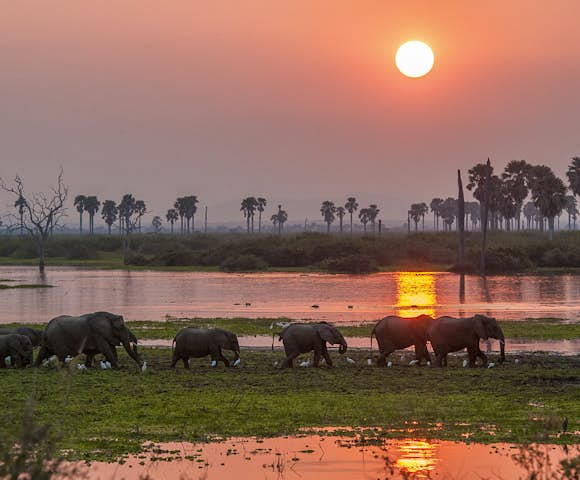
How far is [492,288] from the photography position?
7069 cm

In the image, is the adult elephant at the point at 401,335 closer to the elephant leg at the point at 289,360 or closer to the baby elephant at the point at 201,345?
the elephant leg at the point at 289,360

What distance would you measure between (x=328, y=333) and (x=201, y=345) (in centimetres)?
313

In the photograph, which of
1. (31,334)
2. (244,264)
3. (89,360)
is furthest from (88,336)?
(244,264)

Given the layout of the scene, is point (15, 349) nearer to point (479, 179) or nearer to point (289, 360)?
point (289, 360)

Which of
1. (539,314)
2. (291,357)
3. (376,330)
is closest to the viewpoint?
(291,357)

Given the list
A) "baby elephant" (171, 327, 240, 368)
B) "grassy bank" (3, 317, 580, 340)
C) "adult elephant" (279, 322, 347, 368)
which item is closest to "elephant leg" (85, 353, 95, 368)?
"baby elephant" (171, 327, 240, 368)

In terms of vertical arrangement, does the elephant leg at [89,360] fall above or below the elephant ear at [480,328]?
below

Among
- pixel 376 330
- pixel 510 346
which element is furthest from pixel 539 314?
pixel 376 330

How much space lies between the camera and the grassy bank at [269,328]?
3566 cm

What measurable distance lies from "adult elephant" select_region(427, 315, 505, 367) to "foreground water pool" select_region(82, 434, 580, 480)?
1000 centimetres

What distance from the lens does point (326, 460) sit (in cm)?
1494

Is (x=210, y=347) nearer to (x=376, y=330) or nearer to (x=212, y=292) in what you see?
(x=376, y=330)

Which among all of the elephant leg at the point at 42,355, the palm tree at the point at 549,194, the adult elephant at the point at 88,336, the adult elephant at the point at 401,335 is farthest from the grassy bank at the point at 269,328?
the palm tree at the point at 549,194

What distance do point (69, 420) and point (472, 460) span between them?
6.99 meters
